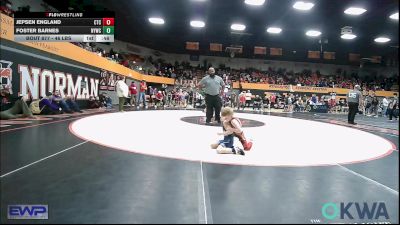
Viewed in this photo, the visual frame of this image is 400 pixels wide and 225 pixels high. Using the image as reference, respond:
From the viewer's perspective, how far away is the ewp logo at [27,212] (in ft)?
6.04

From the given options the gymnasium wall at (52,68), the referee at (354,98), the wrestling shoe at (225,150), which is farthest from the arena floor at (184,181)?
the referee at (354,98)

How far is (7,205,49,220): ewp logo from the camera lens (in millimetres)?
1842

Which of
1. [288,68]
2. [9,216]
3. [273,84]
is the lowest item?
[9,216]

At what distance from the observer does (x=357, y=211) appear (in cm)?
201

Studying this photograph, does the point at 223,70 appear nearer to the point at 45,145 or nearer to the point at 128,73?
the point at 128,73

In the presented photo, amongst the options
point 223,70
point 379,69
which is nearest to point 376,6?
point 223,70

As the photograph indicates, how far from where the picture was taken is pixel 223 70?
3250cm

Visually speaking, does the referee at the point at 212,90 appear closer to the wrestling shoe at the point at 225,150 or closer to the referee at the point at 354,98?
the wrestling shoe at the point at 225,150

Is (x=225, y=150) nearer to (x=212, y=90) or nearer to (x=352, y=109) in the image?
(x=212, y=90)

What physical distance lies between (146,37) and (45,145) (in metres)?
20.7
